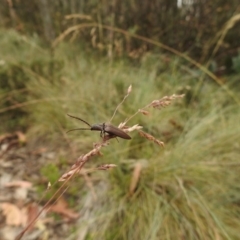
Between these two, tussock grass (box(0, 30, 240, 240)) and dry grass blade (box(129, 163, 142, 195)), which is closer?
tussock grass (box(0, 30, 240, 240))

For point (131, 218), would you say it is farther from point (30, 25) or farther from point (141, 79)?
point (30, 25)

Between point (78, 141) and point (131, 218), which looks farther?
point (78, 141)

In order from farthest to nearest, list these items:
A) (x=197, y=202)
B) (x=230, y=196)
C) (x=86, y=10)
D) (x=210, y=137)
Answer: (x=86, y=10) → (x=210, y=137) → (x=230, y=196) → (x=197, y=202)

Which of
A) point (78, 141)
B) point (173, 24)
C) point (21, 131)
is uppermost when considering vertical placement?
point (173, 24)

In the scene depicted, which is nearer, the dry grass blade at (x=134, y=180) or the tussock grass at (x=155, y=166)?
the tussock grass at (x=155, y=166)

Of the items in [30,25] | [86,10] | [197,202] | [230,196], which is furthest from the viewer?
[30,25]

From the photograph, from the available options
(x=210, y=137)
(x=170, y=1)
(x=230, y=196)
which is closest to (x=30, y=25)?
(x=170, y=1)

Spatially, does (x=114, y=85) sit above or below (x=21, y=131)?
above
